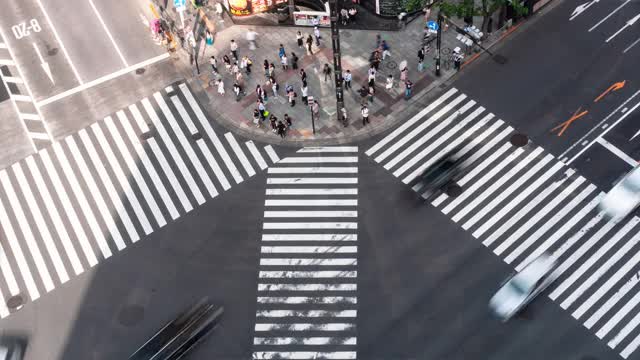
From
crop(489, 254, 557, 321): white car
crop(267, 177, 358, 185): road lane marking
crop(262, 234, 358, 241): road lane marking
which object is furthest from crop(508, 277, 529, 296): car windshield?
crop(267, 177, 358, 185): road lane marking

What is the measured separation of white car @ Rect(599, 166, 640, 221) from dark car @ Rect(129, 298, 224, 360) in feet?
74.3

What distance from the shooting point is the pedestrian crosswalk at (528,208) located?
3894cm

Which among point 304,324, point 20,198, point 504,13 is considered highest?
point 504,13

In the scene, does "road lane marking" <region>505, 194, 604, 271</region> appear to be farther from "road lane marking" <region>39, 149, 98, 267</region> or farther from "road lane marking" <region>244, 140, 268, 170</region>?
"road lane marking" <region>39, 149, 98, 267</region>

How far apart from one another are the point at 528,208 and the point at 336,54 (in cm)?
1434

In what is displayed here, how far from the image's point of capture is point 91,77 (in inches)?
2031

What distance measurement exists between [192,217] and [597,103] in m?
26.7

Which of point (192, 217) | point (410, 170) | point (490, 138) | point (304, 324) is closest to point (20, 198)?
point (192, 217)

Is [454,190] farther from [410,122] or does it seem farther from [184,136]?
[184,136]

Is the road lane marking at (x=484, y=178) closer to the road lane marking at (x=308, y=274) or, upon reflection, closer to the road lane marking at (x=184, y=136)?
the road lane marking at (x=308, y=274)

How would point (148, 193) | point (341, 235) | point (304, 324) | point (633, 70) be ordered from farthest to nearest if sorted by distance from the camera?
point (633, 70), point (148, 193), point (341, 235), point (304, 324)

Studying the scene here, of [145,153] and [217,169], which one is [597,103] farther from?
[145,153]

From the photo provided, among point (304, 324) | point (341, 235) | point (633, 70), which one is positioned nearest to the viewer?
point (304, 324)

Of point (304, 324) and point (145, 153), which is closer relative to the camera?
point (304, 324)
